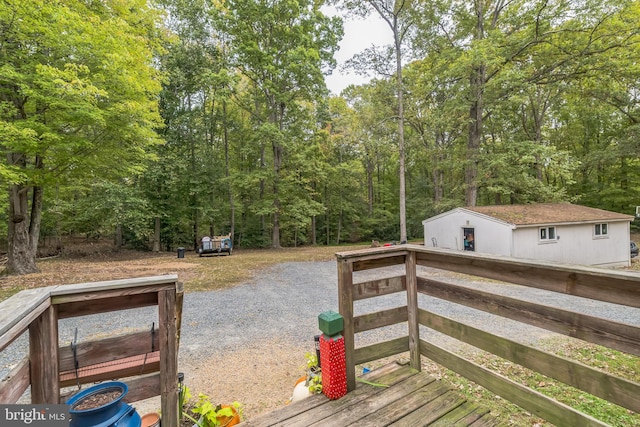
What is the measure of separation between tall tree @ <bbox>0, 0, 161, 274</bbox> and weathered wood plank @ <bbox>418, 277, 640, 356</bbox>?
868 cm

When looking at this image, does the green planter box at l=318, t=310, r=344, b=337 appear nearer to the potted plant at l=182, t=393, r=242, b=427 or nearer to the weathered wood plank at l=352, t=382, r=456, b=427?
the weathered wood plank at l=352, t=382, r=456, b=427

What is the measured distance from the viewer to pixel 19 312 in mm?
1092

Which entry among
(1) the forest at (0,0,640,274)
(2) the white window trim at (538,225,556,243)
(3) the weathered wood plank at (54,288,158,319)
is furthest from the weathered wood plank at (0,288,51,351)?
(2) the white window trim at (538,225,556,243)

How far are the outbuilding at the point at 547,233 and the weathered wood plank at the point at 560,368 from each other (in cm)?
1046

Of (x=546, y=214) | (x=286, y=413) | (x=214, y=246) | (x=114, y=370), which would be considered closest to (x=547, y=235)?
(x=546, y=214)

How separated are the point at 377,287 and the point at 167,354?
58.2 inches

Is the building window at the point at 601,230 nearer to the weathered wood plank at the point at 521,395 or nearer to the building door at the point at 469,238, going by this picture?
the building door at the point at 469,238

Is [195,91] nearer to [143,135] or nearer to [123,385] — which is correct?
[143,135]

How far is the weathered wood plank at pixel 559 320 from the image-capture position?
4.45ft

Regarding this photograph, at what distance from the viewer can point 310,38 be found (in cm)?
1608

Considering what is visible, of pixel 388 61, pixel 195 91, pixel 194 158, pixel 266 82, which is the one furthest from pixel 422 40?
pixel 194 158

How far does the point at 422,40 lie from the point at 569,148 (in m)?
17.9

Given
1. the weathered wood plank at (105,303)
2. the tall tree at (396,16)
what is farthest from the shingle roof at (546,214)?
the weathered wood plank at (105,303)

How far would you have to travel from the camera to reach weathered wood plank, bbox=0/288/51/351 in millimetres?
966
